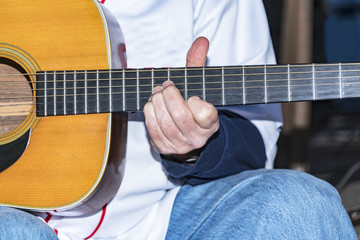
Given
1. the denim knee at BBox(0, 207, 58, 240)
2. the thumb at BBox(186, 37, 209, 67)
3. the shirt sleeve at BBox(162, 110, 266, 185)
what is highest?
the thumb at BBox(186, 37, 209, 67)

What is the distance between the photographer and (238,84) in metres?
0.82

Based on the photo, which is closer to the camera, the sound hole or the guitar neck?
the guitar neck

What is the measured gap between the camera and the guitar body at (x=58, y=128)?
2.92 ft

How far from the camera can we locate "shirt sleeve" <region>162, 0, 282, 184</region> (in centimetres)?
98

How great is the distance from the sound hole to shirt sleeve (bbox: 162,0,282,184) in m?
0.36

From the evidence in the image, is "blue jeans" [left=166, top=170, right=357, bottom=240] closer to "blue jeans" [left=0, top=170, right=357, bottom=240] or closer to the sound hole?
"blue jeans" [left=0, top=170, right=357, bottom=240]

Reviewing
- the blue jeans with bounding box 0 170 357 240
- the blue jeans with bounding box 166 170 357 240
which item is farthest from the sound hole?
the blue jeans with bounding box 166 170 357 240

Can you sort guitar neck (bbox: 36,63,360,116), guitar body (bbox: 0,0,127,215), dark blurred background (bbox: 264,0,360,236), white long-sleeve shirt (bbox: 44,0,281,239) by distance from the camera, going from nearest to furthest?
guitar neck (bbox: 36,63,360,116) → guitar body (bbox: 0,0,127,215) → white long-sleeve shirt (bbox: 44,0,281,239) → dark blurred background (bbox: 264,0,360,236)

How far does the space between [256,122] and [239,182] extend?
163 millimetres

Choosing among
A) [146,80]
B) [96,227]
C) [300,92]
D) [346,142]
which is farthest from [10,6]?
[346,142]

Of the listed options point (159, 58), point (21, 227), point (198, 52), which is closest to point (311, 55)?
point (159, 58)

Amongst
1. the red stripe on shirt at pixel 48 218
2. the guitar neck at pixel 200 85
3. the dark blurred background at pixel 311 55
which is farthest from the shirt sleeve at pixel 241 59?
the dark blurred background at pixel 311 55

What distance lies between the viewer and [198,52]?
853mm

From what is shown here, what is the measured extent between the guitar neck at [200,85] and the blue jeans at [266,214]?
16 cm
